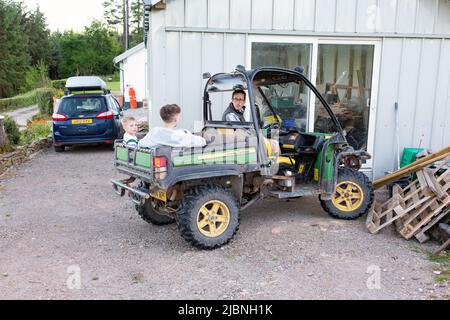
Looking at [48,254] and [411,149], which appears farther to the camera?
[411,149]

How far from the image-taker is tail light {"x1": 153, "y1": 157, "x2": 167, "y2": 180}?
14.4 ft

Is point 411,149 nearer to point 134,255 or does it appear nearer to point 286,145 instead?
point 286,145

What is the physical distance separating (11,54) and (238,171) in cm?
3948

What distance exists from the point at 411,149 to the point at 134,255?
5356mm

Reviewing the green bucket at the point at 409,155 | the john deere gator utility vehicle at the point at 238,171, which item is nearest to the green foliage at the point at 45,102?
the john deere gator utility vehicle at the point at 238,171

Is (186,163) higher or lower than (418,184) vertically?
higher

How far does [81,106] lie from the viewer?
1178 centimetres

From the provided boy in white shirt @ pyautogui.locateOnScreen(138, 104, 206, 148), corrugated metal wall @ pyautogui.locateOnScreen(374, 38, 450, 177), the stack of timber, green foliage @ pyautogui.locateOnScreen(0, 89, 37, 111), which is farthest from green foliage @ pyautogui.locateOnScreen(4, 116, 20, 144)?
green foliage @ pyautogui.locateOnScreen(0, 89, 37, 111)

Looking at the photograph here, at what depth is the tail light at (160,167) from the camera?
438 centimetres

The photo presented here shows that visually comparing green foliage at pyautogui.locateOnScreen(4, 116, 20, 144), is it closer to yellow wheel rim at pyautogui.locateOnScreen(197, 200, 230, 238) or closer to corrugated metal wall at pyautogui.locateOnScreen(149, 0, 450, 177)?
corrugated metal wall at pyautogui.locateOnScreen(149, 0, 450, 177)

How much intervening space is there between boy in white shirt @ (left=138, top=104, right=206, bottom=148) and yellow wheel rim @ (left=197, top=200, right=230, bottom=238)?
675 mm

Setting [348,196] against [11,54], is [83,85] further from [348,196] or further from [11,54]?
[11,54]

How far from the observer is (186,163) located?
4.57 meters
